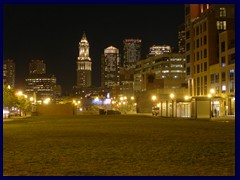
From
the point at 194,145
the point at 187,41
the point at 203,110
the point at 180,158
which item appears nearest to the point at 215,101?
the point at 203,110

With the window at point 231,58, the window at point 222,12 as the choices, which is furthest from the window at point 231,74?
the window at point 222,12

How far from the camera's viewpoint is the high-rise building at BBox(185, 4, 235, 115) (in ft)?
255

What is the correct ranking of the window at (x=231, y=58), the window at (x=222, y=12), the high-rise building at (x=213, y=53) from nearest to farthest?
the window at (x=231, y=58), the high-rise building at (x=213, y=53), the window at (x=222, y=12)

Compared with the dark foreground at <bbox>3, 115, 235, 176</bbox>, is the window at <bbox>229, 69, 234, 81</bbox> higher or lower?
higher

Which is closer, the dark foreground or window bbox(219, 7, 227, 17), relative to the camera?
the dark foreground

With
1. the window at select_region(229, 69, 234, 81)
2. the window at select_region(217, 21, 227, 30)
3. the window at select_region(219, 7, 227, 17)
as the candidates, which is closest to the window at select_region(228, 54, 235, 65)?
the window at select_region(229, 69, 234, 81)

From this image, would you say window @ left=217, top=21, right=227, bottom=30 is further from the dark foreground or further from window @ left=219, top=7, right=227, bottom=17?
the dark foreground

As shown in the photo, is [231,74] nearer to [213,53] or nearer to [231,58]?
[231,58]

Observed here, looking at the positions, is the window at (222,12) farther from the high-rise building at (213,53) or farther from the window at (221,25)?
the window at (221,25)

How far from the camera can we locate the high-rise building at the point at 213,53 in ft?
255

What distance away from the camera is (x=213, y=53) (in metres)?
88.4

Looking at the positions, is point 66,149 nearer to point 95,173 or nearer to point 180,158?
point 180,158
